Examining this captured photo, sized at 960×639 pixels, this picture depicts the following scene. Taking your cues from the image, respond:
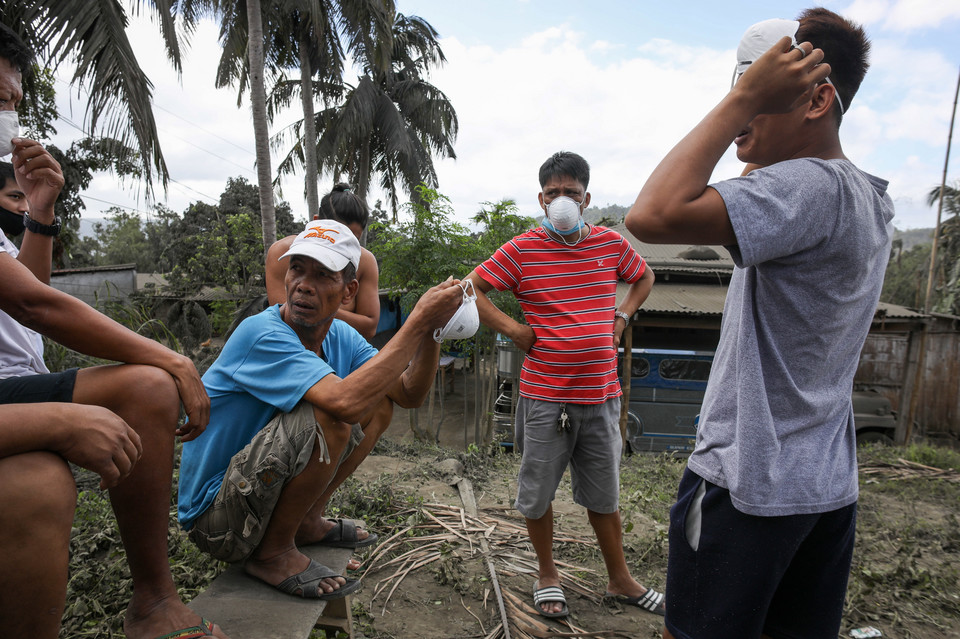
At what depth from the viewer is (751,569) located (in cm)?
126

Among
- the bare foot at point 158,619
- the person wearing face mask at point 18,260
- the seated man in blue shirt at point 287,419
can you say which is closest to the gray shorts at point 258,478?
the seated man in blue shirt at point 287,419

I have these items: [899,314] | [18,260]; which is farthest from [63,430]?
[899,314]

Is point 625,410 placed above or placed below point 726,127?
below

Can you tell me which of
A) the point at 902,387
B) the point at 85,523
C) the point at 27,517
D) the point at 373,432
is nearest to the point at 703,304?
the point at 902,387

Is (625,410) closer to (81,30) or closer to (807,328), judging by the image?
(807,328)

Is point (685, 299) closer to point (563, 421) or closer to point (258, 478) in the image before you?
point (563, 421)

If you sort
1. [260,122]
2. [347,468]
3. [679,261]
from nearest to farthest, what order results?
[347,468] < [260,122] < [679,261]

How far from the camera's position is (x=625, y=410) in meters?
7.31

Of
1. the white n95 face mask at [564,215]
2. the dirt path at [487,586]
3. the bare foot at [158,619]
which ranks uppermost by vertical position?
the white n95 face mask at [564,215]

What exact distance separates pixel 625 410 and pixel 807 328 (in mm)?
6313

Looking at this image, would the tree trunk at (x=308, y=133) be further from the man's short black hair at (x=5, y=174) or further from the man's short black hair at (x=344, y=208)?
the man's short black hair at (x=5, y=174)

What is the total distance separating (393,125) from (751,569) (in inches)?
744

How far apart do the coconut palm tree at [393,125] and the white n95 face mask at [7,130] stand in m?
16.6

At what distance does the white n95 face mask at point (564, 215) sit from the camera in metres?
2.69
